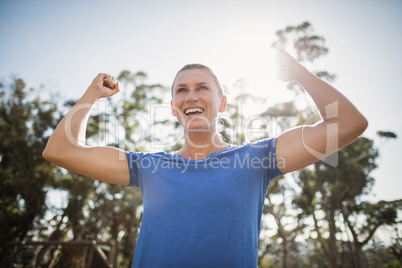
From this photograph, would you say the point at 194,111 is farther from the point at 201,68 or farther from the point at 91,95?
the point at 91,95

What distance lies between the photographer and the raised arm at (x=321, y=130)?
1254 mm

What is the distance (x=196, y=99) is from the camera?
178 cm

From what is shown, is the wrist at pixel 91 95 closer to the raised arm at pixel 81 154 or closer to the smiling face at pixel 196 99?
the raised arm at pixel 81 154

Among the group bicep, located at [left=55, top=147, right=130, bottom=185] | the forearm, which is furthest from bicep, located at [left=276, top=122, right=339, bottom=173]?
the forearm

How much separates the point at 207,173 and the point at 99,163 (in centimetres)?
67

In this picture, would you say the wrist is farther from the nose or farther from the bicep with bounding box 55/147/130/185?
the nose

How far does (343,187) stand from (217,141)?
18.4 m

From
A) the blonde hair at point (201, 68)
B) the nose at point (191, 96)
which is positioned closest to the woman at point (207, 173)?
the nose at point (191, 96)

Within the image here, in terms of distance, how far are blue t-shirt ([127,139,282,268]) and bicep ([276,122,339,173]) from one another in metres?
0.06

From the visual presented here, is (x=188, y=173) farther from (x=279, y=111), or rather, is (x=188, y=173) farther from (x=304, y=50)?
(x=304, y=50)

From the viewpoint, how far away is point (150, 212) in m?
1.31

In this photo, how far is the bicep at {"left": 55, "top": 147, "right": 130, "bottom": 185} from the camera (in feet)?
4.79

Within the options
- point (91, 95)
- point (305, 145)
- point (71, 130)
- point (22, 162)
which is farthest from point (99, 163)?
point (22, 162)

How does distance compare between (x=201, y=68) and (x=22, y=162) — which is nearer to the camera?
(x=201, y=68)
